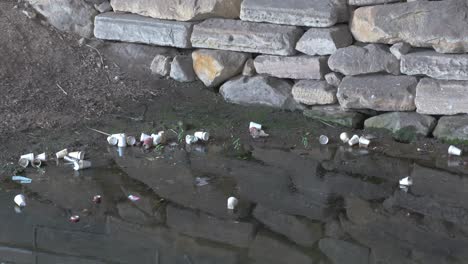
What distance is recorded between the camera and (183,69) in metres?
7.60

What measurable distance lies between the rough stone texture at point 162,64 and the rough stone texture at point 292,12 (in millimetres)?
961

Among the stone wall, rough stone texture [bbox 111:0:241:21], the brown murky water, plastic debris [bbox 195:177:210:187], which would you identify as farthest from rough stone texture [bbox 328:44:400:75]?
plastic debris [bbox 195:177:210:187]

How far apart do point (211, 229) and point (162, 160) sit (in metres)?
1.32

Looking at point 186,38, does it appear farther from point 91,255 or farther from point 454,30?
point 91,255

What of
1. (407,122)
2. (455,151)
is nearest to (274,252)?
(455,151)

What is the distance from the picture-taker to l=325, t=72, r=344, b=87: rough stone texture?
22.8ft

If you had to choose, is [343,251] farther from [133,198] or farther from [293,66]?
[293,66]

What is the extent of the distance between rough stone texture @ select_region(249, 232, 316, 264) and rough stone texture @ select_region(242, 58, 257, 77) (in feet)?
8.56

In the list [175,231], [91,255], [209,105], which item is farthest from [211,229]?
[209,105]

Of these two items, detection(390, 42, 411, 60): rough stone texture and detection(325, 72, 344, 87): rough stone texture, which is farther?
detection(325, 72, 344, 87): rough stone texture

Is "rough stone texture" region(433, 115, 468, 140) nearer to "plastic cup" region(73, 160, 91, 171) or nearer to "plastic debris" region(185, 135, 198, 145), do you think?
"plastic debris" region(185, 135, 198, 145)

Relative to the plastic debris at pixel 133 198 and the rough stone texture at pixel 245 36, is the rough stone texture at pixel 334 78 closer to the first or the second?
the rough stone texture at pixel 245 36

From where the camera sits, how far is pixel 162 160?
6.31 m

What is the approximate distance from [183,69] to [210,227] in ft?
9.04
